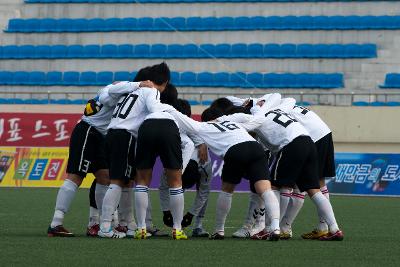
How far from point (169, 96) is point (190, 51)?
1945cm

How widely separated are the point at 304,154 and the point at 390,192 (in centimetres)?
1307

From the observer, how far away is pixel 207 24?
31547mm

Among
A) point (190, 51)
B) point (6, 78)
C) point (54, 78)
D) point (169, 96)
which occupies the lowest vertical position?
point (6, 78)

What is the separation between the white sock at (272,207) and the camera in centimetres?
1048

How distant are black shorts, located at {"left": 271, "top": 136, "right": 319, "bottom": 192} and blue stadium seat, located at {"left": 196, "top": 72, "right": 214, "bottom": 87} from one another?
18.9 m

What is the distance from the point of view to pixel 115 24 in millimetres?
32375

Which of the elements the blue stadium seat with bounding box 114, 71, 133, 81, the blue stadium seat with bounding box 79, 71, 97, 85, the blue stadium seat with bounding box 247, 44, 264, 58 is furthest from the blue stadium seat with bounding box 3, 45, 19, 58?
the blue stadium seat with bounding box 247, 44, 264, 58

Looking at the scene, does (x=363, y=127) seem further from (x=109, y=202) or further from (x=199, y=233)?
(x=109, y=202)

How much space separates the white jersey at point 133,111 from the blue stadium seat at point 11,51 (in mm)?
22036

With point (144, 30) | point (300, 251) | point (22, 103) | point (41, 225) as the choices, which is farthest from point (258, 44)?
point (300, 251)

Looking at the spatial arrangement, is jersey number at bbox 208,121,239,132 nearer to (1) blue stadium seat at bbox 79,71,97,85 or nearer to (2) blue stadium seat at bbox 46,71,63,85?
(1) blue stadium seat at bbox 79,71,97,85

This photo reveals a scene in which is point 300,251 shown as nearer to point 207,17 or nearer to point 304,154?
point 304,154

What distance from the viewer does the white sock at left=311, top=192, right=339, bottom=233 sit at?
36.0ft

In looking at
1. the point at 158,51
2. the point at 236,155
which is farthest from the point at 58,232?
A: the point at 158,51
